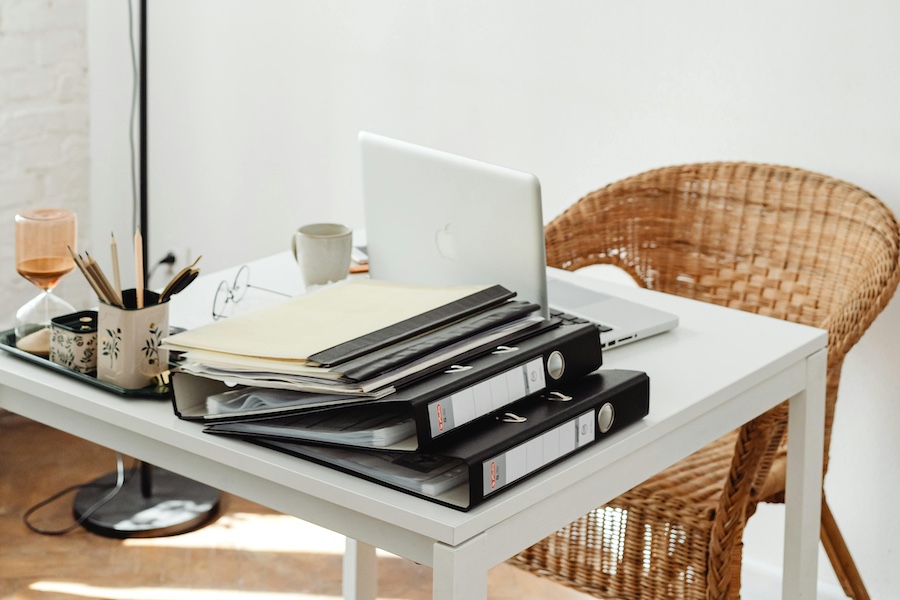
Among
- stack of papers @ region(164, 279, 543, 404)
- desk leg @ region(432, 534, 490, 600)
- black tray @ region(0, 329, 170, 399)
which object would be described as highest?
stack of papers @ region(164, 279, 543, 404)

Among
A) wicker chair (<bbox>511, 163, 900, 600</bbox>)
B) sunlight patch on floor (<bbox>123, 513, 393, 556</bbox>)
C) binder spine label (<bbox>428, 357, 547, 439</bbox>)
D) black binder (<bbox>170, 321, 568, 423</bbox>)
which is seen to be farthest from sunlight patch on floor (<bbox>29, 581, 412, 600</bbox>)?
binder spine label (<bbox>428, 357, 547, 439</bbox>)

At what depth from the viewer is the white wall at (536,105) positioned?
81.0 inches

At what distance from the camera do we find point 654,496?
1.61 metres

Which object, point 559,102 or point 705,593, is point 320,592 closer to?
point 705,593

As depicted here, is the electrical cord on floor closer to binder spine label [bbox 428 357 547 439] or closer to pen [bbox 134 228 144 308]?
pen [bbox 134 228 144 308]

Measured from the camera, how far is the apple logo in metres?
1.41

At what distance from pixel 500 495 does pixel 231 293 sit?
2.34ft

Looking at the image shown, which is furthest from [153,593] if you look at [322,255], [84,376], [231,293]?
[84,376]

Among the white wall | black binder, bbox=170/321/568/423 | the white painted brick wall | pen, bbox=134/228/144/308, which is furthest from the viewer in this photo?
the white painted brick wall

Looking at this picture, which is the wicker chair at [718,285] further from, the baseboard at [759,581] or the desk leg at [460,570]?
the desk leg at [460,570]

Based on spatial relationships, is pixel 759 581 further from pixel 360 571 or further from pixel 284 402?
pixel 284 402

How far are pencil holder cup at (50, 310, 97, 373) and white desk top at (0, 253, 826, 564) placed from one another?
0.8 inches

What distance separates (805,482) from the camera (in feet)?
5.08

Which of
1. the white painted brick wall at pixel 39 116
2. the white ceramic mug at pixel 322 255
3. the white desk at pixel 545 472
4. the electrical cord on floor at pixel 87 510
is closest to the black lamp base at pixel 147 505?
the electrical cord on floor at pixel 87 510
